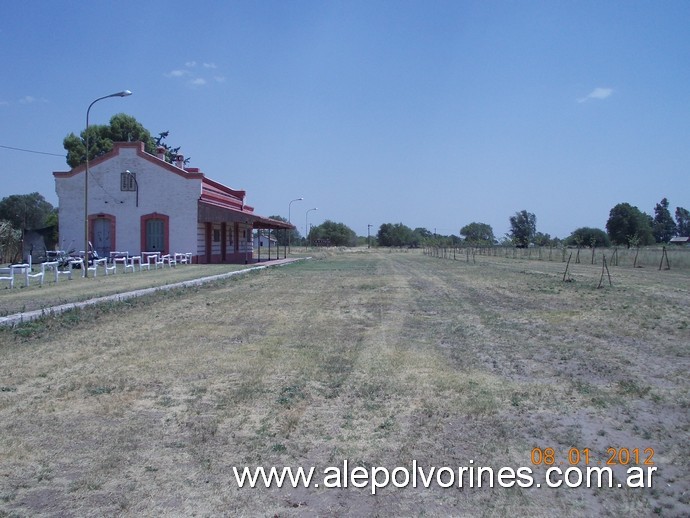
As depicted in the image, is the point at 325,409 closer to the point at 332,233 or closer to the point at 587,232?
the point at 587,232

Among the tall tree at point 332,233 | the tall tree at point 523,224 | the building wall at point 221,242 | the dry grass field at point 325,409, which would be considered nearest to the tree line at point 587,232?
the tall tree at point 523,224

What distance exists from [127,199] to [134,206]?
57 cm

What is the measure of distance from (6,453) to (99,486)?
3.88ft

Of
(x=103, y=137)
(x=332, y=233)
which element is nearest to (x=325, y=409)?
(x=103, y=137)

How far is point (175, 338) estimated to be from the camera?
10961 millimetres

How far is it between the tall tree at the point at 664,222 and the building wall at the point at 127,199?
10165 centimetres

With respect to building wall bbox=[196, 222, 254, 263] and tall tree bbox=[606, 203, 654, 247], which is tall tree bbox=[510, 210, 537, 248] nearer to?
tall tree bbox=[606, 203, 654, 247]

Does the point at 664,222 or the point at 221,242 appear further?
the point at 664,222

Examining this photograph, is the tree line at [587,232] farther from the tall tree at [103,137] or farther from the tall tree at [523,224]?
the tall tree at [103,137]

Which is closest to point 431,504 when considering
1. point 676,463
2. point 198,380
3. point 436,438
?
point 436,438

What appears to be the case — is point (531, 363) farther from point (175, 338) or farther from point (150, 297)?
point (150, 297)

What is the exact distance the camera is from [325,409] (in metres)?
6.64

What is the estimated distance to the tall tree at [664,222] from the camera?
115 m

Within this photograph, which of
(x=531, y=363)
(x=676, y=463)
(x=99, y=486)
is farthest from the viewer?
(x=531, y=363)
